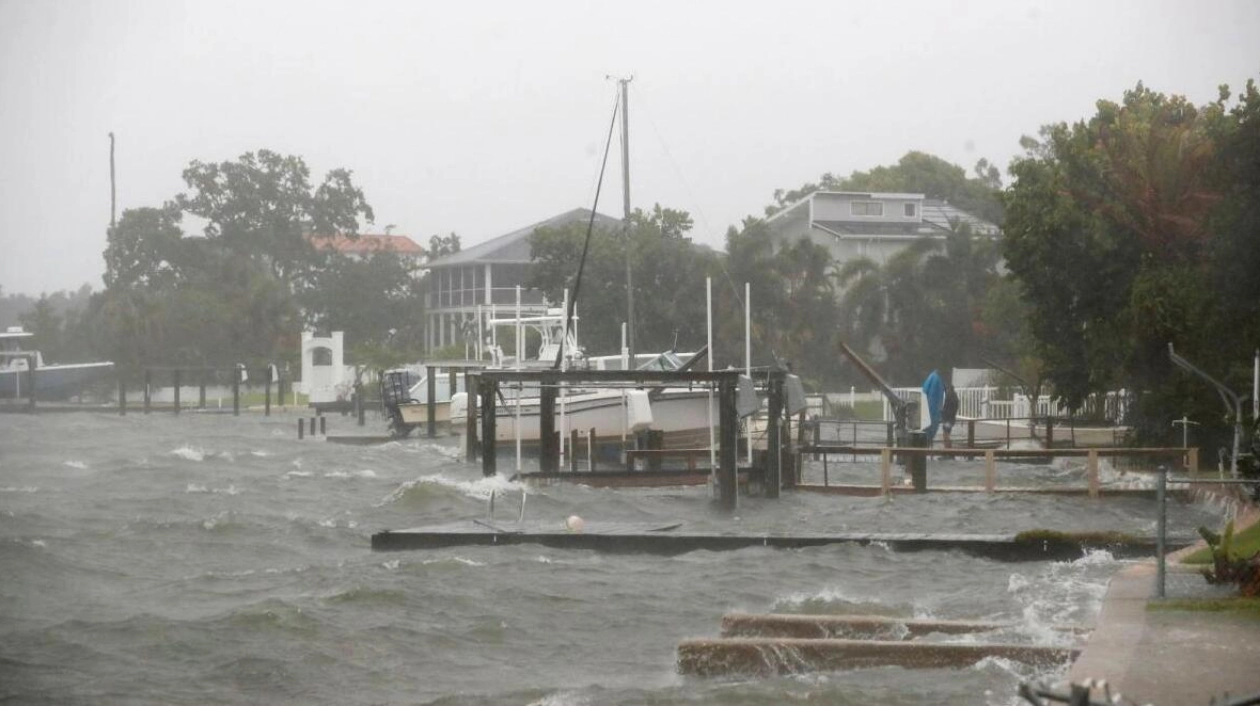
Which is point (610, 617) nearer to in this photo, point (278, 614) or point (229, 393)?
point (278, 614)

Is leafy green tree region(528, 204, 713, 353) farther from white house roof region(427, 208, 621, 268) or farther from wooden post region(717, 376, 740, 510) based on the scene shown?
wooden post region(717, 376, 740, 510)

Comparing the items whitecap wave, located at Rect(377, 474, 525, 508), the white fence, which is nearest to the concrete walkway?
whitecap wave, located at Rect(377, 474, 525, 508)

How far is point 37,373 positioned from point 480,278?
2207 cm

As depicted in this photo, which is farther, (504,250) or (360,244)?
(360,244)

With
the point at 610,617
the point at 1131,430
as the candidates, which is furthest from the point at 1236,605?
the point at 1131,430

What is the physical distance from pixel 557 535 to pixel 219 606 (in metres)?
4.12

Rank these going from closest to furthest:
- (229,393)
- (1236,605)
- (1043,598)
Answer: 1. (1236,605)
2. (1043,598)
3. (229,393)

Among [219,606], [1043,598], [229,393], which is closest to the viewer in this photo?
[1043,598]

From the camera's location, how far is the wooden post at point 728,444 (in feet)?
80.6

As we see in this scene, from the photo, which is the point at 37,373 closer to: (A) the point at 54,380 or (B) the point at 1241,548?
(A) the point at 54,380

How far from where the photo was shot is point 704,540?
1781 centimetres

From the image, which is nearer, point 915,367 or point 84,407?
point 915,367

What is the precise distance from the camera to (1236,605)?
10.5 meters

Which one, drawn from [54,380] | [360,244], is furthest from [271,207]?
[54,380]
